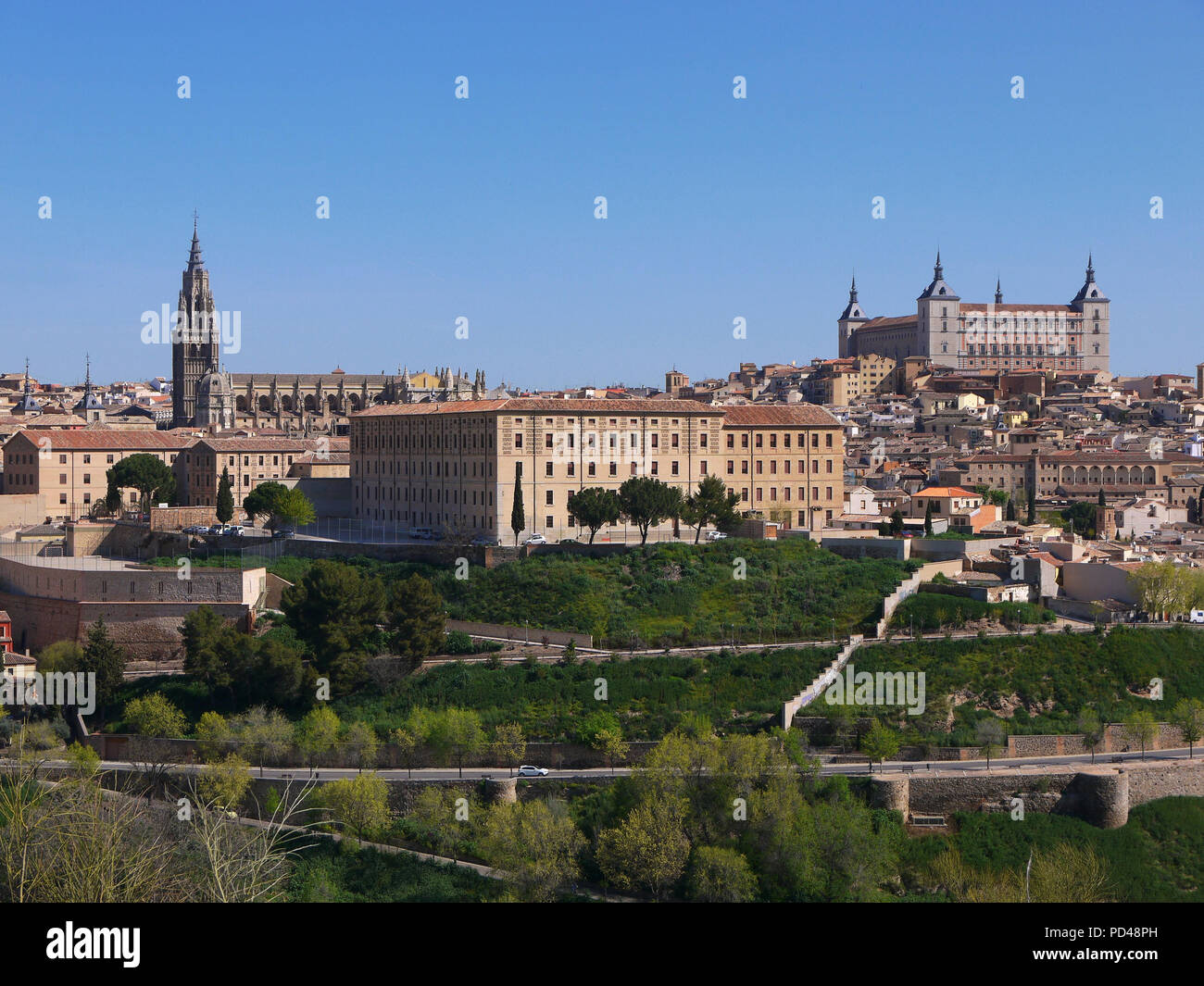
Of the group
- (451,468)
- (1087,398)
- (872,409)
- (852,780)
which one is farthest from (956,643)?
(1087,398)

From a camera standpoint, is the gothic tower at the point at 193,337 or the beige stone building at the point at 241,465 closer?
the beige stone building at the point at 241,465

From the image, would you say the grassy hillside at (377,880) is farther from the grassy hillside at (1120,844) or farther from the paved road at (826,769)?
the grassy hillside at (1120,844)

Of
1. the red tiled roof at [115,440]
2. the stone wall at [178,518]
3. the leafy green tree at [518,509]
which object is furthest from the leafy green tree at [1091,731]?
the red tiled roof at [115,440]

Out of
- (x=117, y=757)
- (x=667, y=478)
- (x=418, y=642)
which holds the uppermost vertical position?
(x=667, y=478)

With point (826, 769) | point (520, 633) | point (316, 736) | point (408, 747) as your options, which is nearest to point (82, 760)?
point (316, 736)
